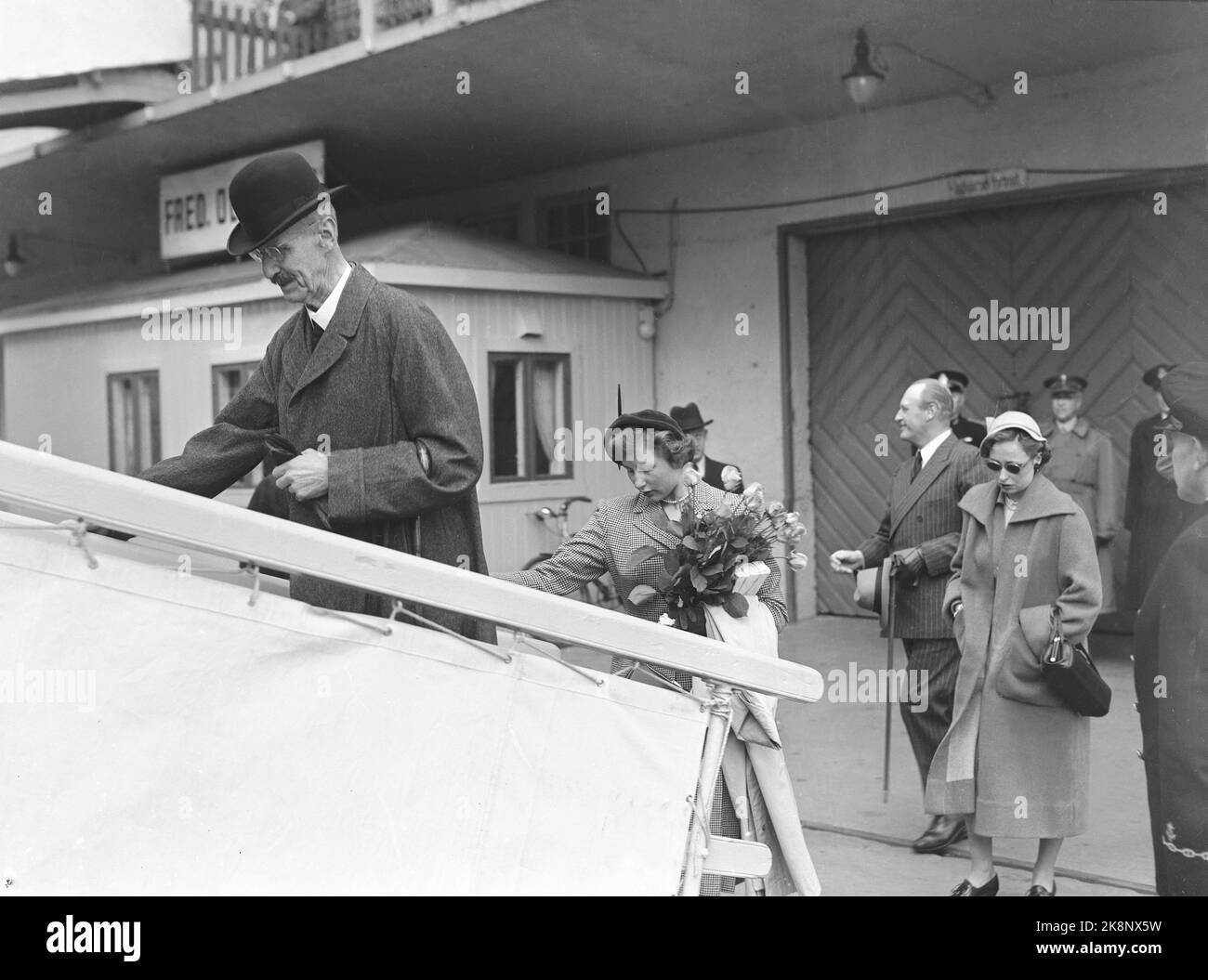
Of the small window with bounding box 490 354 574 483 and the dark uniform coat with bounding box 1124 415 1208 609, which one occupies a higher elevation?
the small window with bounding box 490 354 574 483

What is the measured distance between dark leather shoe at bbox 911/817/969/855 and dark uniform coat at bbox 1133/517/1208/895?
1.92 m

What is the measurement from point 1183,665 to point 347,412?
2.24 metres

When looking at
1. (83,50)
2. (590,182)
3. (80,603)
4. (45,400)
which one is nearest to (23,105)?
(83,50)

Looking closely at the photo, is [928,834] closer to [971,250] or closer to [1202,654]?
[1202,654]

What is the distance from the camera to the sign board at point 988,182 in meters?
9.34

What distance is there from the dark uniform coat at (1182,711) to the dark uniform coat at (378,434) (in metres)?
1.85

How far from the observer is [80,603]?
2043 mm

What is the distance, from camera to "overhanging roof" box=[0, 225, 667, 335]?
1041cm

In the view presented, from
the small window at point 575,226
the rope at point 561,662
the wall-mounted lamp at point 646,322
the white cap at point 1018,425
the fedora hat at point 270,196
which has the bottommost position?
the rope at point 561,662

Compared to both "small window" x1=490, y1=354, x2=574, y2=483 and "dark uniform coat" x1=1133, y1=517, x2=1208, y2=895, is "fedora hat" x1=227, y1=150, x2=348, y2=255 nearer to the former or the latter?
"dark uniform coat" x1=1133, y1=517, x2=1208, y2=895

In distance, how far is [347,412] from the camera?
299cm

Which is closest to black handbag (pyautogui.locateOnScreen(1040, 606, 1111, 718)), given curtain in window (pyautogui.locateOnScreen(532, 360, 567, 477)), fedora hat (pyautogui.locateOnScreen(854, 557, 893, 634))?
fedora hat (pyautogui.locateOnScreen(854, 557, 893, 634))

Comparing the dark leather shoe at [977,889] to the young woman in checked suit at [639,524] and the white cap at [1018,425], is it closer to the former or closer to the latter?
the young woman in checked suit at [639,524]

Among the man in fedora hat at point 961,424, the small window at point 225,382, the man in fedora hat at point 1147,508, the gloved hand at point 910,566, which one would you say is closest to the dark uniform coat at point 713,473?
the man in fedora hat at point 961,424
